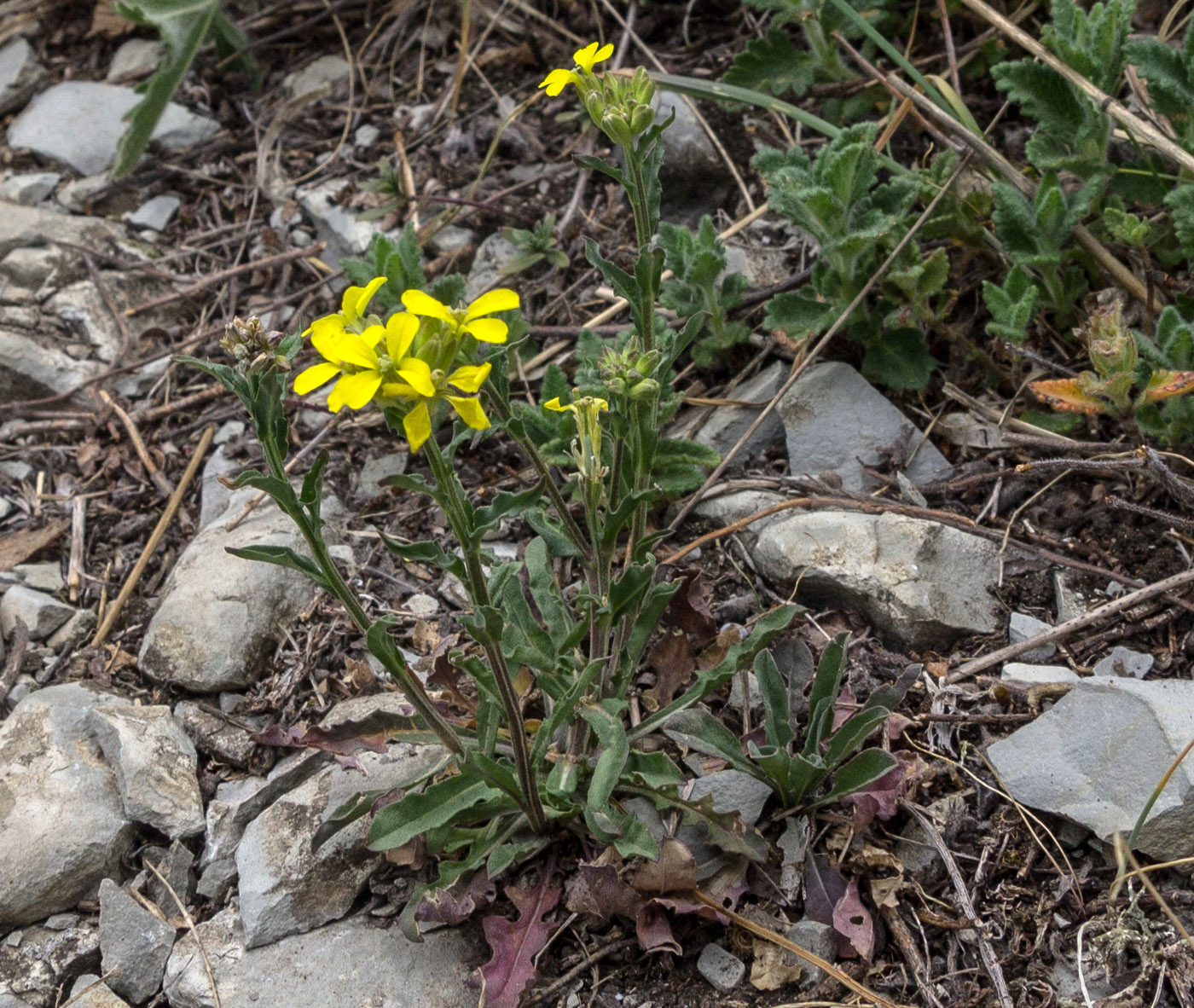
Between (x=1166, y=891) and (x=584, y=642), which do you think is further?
(x=584, y=642)

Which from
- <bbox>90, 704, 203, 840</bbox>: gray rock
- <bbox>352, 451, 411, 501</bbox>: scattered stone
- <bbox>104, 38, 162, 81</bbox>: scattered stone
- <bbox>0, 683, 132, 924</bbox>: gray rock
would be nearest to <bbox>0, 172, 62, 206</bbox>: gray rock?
<bbox>104, 38, 162, 81</bbox>: scattered stone

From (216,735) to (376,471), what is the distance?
94 centimetres

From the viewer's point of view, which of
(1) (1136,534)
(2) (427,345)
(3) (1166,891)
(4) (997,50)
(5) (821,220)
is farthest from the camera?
(4) (997,50)

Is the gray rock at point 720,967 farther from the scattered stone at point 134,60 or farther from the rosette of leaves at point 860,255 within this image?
the scattered stone at point 134,60

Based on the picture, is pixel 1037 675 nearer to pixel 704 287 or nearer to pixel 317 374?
pixel 704 287

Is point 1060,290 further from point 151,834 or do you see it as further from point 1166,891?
point 151,834

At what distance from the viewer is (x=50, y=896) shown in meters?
2.55

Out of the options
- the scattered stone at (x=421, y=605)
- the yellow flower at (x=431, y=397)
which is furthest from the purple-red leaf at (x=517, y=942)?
the yellow flower at (x=431, y=397)

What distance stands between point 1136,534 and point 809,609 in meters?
0.84

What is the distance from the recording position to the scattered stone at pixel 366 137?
4371 millimetres

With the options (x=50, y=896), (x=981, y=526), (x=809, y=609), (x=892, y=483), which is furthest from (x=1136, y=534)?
(x=50, y=896)

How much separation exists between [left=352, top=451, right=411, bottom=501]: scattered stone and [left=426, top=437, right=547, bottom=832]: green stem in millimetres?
1278

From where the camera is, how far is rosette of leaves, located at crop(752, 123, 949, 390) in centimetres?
308

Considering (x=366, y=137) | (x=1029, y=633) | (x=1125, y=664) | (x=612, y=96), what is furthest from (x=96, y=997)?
(x=366, y=137)
